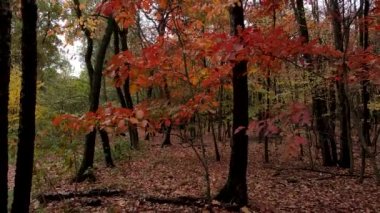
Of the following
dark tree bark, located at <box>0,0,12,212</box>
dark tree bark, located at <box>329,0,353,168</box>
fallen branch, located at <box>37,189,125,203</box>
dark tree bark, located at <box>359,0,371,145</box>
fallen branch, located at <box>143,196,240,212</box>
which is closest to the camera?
dark tree bark, located at <box>0,0,12,212</box>

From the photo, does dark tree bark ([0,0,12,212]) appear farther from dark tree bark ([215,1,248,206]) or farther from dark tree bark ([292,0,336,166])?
dark tree bark ([292,0,336,166])

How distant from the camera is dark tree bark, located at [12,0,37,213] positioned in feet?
16.5

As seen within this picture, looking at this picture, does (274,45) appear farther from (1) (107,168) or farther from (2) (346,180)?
(1) (107,168)

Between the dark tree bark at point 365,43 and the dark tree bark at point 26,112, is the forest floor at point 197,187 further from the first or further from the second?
the dark tree bark at point 365,43

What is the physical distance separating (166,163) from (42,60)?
14126mm

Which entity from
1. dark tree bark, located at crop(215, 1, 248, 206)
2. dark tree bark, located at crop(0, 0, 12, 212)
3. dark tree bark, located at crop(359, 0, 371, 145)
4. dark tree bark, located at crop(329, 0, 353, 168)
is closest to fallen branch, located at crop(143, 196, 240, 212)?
dark tree bark, located at crop(215, 1, 248, 206)

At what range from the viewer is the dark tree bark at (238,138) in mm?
7309

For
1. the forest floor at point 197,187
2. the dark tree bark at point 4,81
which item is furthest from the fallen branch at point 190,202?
the dark tree bark at point 4,81

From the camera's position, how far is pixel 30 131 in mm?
5148

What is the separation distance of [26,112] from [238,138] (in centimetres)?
403

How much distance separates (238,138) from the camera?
24.4ft

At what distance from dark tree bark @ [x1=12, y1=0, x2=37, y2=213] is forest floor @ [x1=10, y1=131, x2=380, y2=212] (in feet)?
7.03

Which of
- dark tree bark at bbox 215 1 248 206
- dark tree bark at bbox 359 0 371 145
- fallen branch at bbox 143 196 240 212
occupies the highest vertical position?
dark tree bark at bbox 359 0 371 145

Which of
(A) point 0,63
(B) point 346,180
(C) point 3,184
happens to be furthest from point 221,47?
(B) point 346,180
